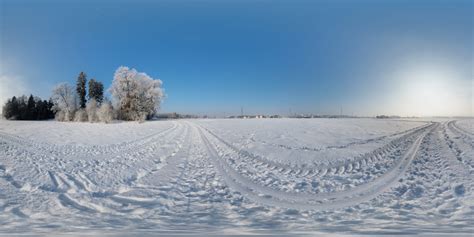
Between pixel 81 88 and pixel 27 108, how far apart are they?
329 inches

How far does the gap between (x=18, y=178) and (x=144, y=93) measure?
39149 mm

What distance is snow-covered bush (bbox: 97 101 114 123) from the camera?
39250 millimetres

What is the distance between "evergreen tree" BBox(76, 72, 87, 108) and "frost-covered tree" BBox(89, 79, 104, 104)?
3.48 feet

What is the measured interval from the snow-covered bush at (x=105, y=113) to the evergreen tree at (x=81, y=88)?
677 centimetres

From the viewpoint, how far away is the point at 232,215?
15.1 ft

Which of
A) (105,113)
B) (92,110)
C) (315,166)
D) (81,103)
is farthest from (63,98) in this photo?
(315,166)

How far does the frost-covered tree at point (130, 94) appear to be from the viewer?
1622 inches

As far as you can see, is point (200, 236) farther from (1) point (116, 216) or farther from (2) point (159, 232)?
(1) point (116, 216)

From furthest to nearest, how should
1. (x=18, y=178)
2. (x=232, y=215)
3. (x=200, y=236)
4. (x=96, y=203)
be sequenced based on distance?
1. (x=18, y=178)
2. (x=96, y=203)
3. (x=232, y=215)
4. (x=200, y=236)

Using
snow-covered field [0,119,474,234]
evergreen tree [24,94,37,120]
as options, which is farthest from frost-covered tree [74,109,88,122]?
snow-covered field [0,119,474,234]

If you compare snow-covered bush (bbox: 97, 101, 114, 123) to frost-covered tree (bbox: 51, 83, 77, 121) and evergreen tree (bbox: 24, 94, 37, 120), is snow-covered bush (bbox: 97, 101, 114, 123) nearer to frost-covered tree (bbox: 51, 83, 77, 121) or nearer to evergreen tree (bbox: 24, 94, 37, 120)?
frost-covered tree (bbox: 51, 83, 77, 121)

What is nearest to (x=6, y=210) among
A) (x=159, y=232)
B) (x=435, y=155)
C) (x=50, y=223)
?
(x=50, y=223)

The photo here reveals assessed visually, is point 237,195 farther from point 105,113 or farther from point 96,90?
point 96,90

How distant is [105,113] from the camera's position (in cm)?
3953
